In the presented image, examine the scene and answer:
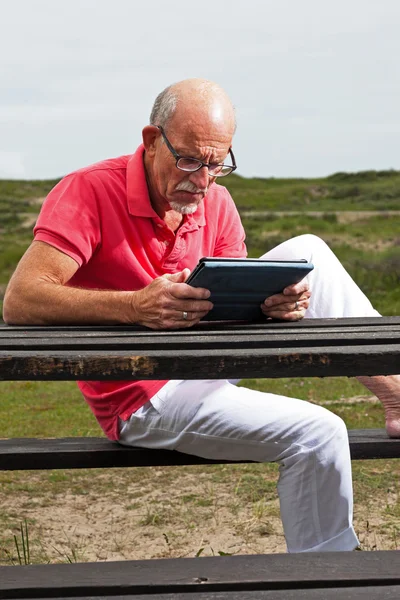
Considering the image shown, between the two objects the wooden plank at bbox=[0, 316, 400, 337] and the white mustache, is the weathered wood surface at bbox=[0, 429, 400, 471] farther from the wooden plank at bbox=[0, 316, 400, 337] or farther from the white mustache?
the white mustache

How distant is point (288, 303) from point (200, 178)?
54 cm

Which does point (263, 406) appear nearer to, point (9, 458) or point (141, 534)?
Result: point (9, 458)

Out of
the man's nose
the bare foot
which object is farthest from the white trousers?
→ the man's nose

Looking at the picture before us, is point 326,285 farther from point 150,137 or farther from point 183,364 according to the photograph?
point 183,364

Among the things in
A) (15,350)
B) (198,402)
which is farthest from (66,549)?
(15,350)

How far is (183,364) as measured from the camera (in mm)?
2480

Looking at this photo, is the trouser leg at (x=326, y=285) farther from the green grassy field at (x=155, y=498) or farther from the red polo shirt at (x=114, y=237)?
the green grassy field at (x=155, y=498)

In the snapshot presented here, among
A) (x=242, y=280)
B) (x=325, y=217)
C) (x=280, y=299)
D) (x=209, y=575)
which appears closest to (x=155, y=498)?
(x=280, y=299)

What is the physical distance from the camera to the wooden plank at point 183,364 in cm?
247

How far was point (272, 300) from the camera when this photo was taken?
3188 mm

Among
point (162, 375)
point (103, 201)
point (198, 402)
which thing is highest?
point (103, 201)

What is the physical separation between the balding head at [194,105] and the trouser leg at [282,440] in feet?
2.94

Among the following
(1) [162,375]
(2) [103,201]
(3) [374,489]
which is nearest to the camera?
(1) [162,375]

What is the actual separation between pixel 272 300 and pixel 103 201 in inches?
26.9
